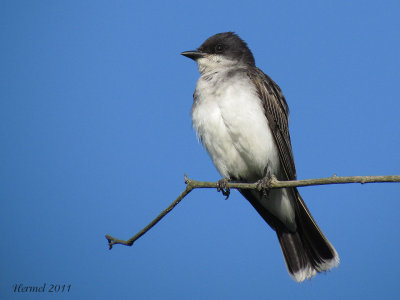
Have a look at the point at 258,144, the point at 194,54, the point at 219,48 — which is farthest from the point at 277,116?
the point at 194,54

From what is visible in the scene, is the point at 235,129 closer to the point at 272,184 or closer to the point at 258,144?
the point at 258,144

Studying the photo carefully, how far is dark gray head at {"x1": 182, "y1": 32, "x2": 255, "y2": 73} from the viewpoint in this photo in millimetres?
9477

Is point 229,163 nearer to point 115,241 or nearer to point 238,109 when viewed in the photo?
point 238,109

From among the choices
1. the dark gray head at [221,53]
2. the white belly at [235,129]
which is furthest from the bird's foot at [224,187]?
the dark gray head at [221,53]

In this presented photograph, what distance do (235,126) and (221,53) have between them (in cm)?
202

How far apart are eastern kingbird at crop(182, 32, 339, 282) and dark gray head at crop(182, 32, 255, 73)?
0.05 metres

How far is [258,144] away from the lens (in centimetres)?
822

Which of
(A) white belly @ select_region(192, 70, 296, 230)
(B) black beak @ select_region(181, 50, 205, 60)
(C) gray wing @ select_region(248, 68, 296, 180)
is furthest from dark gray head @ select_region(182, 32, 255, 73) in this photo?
(C) gray wing @ select_region(248, 68, 296, 180)

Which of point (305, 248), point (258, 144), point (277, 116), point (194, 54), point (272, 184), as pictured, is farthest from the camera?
point (194, 54)

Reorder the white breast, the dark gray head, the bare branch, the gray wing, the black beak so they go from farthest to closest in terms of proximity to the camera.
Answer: the black beak, the dark gray head, the gray wing, the white breast, the bare branch

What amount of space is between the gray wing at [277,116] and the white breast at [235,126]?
0.12 metres

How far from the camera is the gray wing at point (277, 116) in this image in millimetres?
8469

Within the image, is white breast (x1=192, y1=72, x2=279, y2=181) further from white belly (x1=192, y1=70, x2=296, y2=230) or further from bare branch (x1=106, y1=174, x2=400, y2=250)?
bare branch (x1=106, y1=174, x2=400, y2=250)

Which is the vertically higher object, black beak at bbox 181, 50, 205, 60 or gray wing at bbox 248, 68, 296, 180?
black beak at bbox 181, 50, 205, 60
